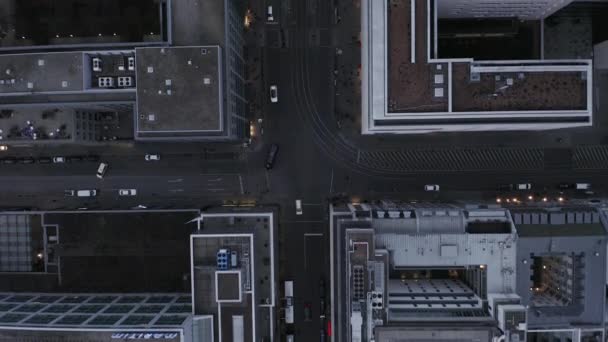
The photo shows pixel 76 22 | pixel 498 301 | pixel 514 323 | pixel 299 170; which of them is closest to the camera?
pixel 514 323

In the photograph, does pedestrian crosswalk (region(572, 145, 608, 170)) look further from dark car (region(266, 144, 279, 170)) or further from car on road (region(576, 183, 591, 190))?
dark car (region(266, 144, 279, 170))

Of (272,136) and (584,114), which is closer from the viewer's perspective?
(584,114)

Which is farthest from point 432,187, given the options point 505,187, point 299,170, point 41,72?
point 41,72

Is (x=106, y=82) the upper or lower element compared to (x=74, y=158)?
upper

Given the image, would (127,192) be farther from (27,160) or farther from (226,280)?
(226,280)

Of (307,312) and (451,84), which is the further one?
(307,312)

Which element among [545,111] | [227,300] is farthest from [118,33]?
[545,111]

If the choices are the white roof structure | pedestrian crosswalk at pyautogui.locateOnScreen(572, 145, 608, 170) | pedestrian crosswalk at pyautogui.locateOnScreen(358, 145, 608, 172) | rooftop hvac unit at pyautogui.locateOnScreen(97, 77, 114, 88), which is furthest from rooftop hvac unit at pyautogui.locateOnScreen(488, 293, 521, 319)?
rooftop hvac unit at pyautogui.locateOnScreen(97, 77, 114, 88)

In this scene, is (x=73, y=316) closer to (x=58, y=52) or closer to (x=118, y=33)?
(x=58, y=52)
